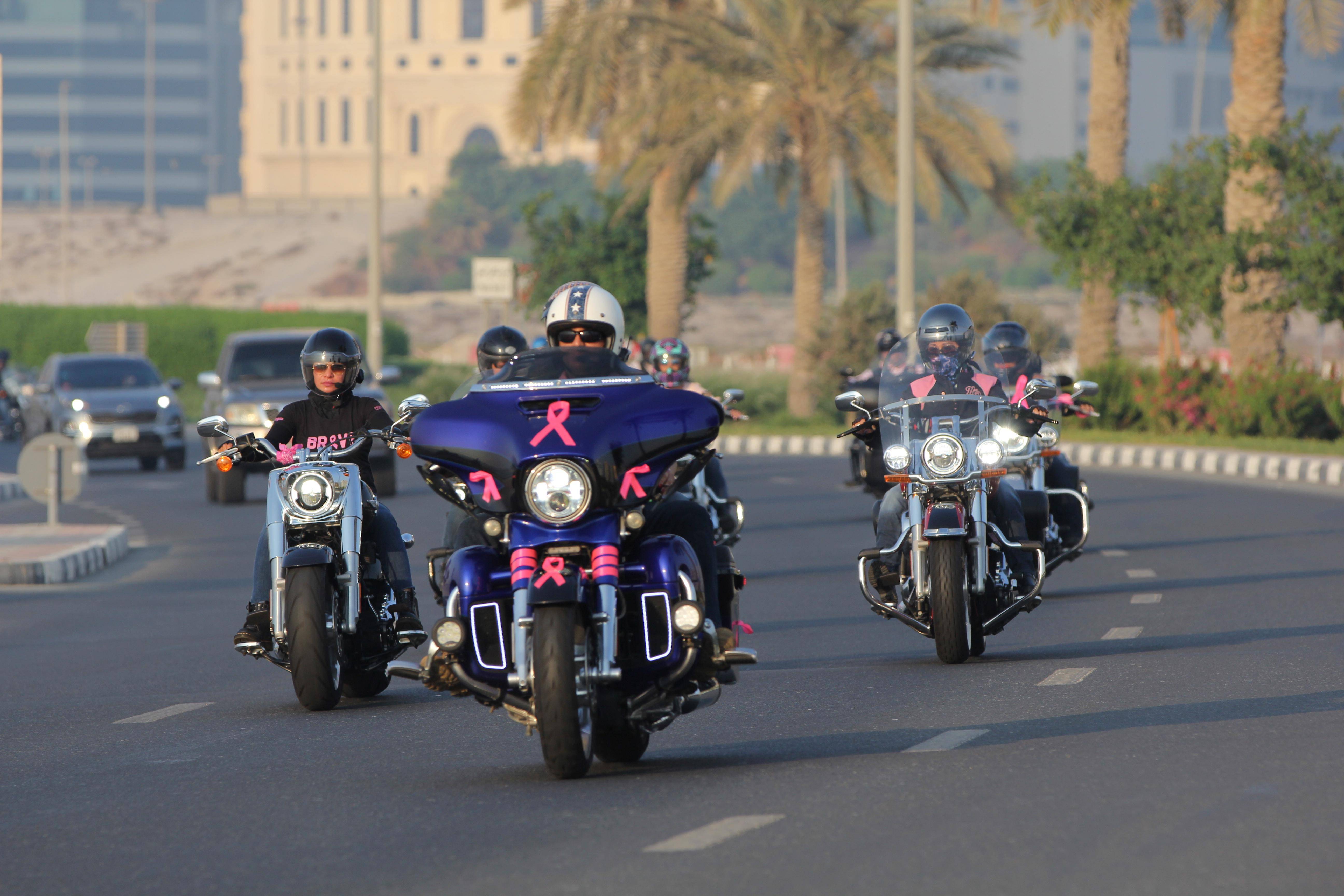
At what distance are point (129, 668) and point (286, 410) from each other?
2398mm

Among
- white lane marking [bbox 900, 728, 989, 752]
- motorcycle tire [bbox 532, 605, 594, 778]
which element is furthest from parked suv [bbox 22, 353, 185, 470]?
motorcycle tire [bbox 532, 605, 594, 778]

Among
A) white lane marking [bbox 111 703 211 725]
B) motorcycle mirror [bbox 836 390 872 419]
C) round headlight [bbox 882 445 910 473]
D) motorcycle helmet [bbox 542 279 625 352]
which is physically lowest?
white lane marking [bbox 111 703 211 725]

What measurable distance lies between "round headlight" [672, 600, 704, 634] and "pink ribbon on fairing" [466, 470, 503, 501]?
0.64m

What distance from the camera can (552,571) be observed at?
22.0ft

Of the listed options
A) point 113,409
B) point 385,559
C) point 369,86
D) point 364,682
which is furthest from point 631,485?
point 369,86

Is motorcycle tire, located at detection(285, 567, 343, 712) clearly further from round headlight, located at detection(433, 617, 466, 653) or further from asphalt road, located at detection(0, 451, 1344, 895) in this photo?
round headlight, located at detection(433, 617, 466, 653)

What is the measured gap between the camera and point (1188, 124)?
557 ft

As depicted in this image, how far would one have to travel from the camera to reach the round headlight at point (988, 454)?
10.2 m

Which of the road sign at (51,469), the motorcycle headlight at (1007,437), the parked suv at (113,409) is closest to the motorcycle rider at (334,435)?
the motorcycle headlight at (1007,437)

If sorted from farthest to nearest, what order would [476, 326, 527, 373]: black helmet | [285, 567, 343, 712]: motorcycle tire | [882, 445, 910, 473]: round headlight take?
[476, 326, 527, 373]: black helmet
[882, 445, 910, 473]: round headlight
[285, 567, 343, 712]: motorcycle tire

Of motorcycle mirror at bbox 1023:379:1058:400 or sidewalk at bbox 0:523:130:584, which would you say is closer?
motorcycle mirror at bbox 1023:379:1058:400

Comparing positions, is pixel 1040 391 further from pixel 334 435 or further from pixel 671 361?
pixel 671 361

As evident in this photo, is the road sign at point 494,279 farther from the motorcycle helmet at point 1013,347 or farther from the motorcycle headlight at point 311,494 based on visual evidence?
the motorcycle headlight at point 311,494

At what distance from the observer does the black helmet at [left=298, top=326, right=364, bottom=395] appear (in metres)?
9.48
